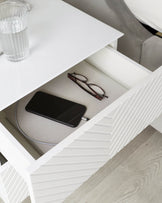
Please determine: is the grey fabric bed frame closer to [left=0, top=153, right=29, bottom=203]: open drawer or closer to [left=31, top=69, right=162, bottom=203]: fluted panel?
[left=31, top=69, right=162, bottom=203]: fluted panel

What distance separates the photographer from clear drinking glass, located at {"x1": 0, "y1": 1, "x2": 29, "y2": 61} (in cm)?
74

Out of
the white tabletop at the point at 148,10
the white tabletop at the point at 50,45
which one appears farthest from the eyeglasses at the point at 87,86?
the white tabletop at the point at 148,10

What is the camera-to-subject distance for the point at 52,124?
800mm

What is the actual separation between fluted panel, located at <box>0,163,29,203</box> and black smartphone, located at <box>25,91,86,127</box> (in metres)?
0.18

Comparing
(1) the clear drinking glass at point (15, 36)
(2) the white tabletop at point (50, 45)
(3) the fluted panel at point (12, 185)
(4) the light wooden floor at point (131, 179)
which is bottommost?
(4) the light wooden floor at point (131, 179)

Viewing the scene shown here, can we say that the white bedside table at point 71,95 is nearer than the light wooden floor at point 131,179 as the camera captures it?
Yes

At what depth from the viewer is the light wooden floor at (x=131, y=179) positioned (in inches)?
38.3

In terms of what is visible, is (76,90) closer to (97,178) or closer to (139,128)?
(139,128)

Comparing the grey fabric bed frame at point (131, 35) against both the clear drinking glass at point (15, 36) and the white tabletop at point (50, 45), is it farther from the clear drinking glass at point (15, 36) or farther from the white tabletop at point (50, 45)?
the clear drinking glass at point (15, 36)

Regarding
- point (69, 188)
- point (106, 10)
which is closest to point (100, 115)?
point (69, 188)

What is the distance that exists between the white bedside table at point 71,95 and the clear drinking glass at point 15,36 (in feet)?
0.08

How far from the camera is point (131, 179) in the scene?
1.02 metres

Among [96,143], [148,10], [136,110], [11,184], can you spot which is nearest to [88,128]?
[96,143]

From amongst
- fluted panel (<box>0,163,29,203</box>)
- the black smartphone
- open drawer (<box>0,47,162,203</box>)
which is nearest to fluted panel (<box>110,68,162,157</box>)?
open drawer (<box>0,47,162,203</box>)
